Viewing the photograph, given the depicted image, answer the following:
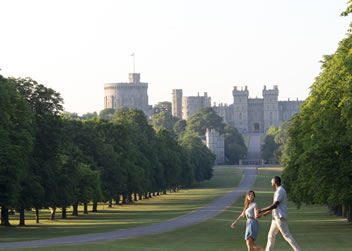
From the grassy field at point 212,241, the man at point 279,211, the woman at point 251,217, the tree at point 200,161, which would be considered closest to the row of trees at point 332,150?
the grassy field at point 212,241

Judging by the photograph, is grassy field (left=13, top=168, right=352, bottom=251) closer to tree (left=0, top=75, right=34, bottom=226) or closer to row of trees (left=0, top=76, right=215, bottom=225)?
tree (left=0, top=75, right=34, bottom=226)

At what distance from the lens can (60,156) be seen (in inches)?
2505

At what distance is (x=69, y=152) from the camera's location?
233 feet

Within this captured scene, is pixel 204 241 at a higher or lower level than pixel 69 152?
lower

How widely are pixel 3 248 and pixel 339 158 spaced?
1708 centimetres

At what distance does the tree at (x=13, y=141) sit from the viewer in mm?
48219

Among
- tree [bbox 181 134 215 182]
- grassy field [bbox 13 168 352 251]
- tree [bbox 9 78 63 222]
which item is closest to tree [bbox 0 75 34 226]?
tree [bbox 9 78 63 222]

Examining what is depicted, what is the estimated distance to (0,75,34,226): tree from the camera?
48.2 metres

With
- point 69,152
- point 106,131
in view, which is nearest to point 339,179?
point 69,152

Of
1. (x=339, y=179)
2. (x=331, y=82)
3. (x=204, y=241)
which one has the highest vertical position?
(x=331, y=82)

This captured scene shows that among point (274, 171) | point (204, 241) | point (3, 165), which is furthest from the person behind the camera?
point (274, 171)

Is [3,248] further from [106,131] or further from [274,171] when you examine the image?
[274,171]

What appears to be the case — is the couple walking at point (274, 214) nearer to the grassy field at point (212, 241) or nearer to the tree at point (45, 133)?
the grassy field at point (212, 241)

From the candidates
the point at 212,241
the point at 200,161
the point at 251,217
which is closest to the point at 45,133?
the point at 212,241
